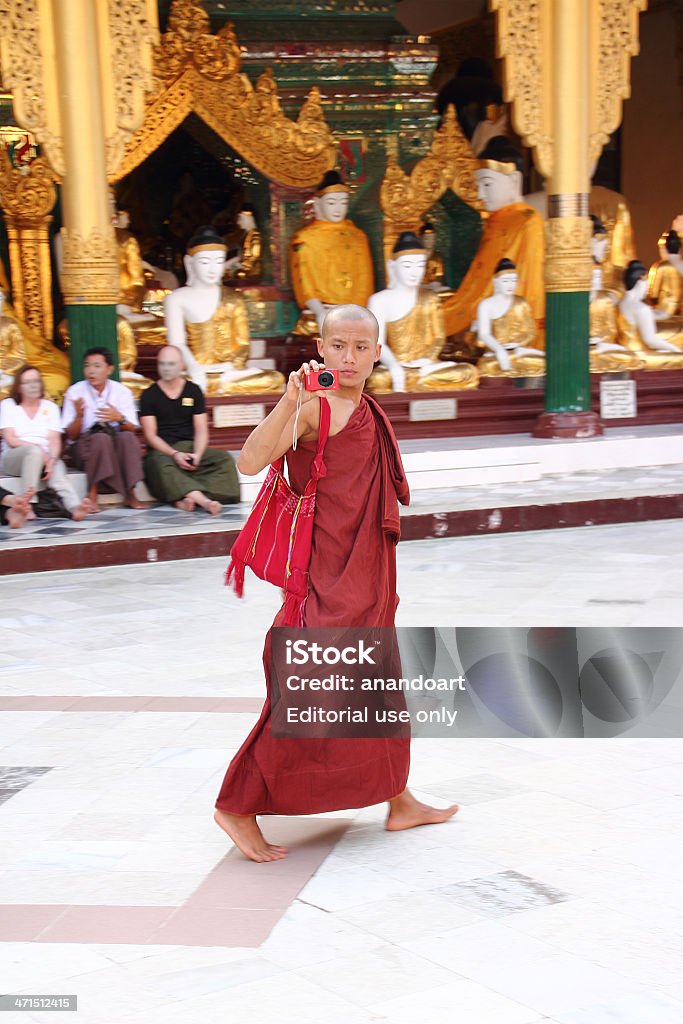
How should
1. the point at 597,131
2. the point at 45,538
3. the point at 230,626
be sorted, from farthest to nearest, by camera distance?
the point at 597,131
the point at 45,538
the point at 230,626

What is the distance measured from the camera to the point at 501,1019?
229 centimetres

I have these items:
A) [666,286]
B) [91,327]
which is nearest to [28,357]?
[91,327]

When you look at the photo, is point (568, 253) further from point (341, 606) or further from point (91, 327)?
point (341, 606)

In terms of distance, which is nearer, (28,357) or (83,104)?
(83,104)

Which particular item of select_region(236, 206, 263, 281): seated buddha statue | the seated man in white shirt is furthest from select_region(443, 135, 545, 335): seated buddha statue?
the seated man in white shirt

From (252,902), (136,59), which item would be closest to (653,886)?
(252,902)

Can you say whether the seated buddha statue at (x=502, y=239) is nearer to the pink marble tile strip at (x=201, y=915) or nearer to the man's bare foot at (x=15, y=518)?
the man's bare foot at (x=15, y=518)

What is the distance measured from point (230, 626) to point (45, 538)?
1759mm

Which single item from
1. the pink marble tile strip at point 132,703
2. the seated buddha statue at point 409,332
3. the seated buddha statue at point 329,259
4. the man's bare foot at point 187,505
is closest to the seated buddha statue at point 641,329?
the seated buddha statue at point 409,332

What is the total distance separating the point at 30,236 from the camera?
1086 centimetres

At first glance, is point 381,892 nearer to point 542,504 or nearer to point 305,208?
point 542,504

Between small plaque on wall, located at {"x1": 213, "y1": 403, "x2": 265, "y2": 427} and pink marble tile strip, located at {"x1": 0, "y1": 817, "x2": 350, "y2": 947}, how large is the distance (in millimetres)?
6221

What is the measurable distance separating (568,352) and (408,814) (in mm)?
6629

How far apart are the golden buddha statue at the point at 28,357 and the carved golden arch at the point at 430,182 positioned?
10.2 ft
